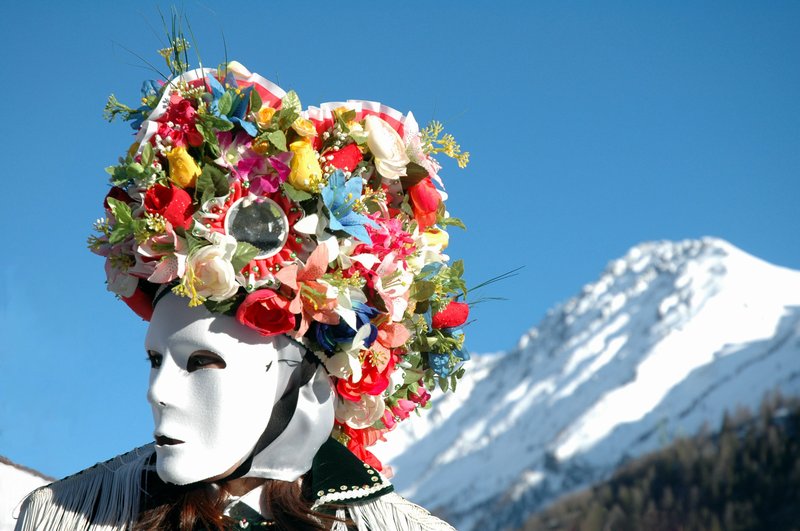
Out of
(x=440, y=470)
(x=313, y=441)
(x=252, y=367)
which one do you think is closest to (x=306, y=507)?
(x=313, y=441)

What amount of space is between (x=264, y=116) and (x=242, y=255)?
426 millimetres

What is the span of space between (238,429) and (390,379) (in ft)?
Answer: 1.94

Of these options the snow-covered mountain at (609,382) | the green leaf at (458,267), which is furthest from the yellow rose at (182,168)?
the snow-covered mountain at (609,382)

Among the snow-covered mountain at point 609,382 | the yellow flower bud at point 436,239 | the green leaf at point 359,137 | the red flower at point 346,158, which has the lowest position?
the yellow flower bud at point 436,239

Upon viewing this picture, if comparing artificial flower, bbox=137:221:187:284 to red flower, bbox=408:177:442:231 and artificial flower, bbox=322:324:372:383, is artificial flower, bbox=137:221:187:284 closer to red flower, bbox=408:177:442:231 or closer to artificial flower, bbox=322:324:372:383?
artificial flower, bbox=322:324:372:383

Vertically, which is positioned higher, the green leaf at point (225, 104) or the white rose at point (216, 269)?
the green leaf at point (225, 104)

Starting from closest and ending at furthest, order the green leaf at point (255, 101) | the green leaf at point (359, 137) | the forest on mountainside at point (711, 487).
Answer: the green leaf at point (255, 101) < the green leaf at point (359, 137) < the forest on mountainside at point (711, 487)

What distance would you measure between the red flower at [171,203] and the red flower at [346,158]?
44 centimetres

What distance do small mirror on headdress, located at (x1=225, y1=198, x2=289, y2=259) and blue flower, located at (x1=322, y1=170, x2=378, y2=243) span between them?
0.13 m

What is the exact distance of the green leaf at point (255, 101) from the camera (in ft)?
10.3

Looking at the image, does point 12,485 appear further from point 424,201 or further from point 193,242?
point 424,201

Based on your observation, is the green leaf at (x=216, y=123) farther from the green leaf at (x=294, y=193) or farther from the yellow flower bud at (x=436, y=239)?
the yellow flower bud at (x=436, y=239)

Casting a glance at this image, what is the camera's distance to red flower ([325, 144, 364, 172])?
322 centimetres

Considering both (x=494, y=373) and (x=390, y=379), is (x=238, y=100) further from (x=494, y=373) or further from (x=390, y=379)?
(x=494, y=373)
